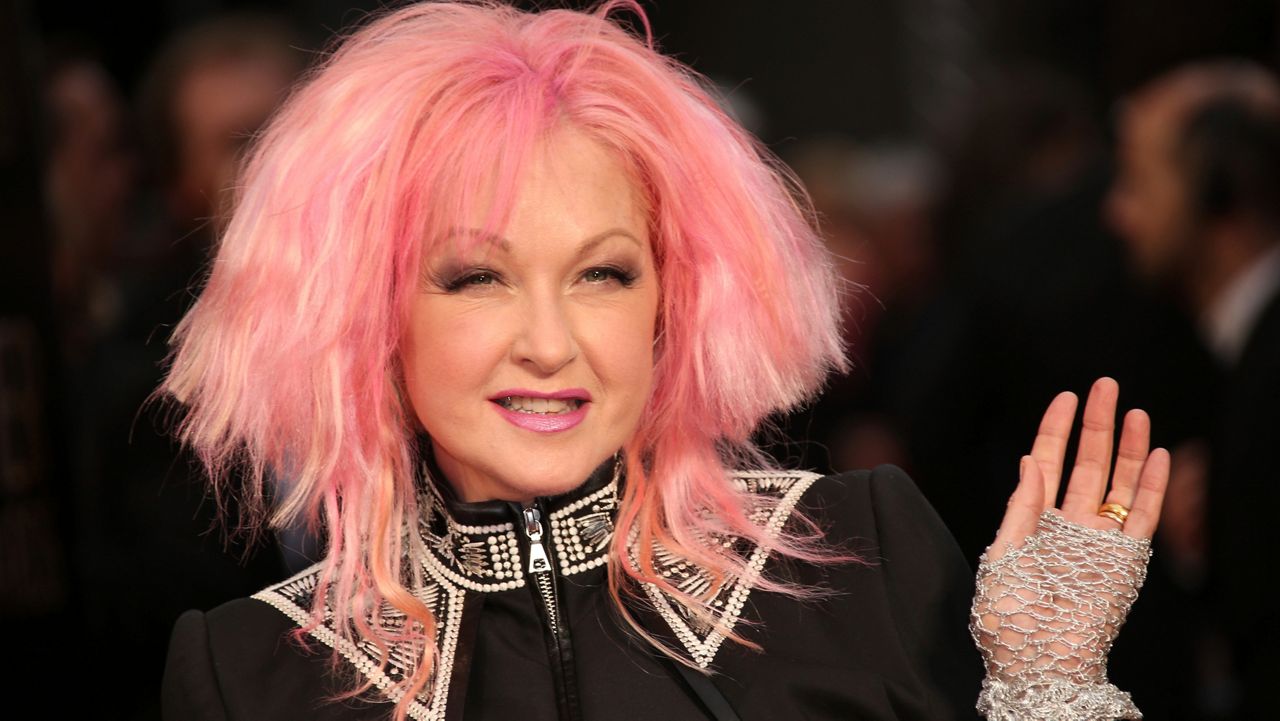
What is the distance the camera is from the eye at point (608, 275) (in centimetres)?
220

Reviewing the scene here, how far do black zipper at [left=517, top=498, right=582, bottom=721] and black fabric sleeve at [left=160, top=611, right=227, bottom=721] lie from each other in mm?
454

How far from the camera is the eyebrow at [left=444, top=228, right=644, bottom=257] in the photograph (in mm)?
2119

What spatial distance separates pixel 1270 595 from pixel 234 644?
2.25 m

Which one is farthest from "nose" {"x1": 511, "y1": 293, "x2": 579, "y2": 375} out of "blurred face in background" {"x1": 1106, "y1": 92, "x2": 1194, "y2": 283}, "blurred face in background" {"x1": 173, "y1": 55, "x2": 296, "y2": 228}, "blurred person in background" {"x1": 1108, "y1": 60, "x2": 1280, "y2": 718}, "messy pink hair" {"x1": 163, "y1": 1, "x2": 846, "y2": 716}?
"blurred face in background" {"x1": 1106, "y1": 92, "x2": 1194, "y2": 283}

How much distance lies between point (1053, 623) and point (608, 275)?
0.74 meters

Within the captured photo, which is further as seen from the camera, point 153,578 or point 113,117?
point 113,117

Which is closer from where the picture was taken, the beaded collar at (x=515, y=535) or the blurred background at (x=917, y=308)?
the beaded collar at (x=515, y=535)

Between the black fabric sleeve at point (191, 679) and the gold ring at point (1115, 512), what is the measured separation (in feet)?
4.01

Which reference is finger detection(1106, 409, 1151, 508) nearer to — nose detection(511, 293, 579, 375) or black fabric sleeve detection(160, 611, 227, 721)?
nose detection(511, 293, 579, 375)

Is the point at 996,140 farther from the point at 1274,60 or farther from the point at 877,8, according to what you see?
the point at 877,8

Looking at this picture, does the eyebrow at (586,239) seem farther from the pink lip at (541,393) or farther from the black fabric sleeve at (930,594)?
the black fabric sleeve at (930,594)

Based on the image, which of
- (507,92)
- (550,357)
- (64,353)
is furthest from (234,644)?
(64,353)

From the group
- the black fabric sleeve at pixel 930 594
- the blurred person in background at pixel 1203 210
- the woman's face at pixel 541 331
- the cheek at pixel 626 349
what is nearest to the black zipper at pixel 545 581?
the woman's face at pixel 541 331

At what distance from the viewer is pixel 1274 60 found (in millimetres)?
5105
